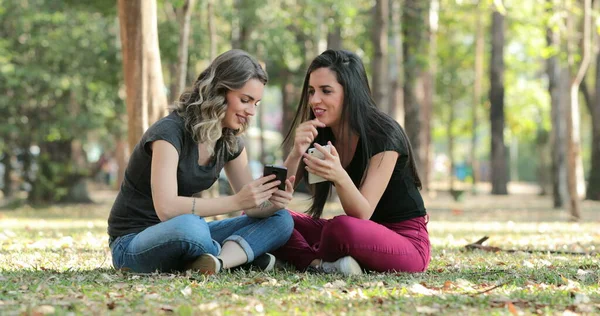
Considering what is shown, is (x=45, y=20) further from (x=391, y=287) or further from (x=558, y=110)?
(x=391, y=287)

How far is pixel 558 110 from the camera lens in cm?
1702

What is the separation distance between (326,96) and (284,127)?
19.5m

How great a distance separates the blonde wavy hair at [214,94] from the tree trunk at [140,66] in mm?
3411

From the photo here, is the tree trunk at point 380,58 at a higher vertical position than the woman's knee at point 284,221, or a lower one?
higher

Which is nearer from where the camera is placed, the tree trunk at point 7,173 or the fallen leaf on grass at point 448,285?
the fallen leaf on grass at point 448,285

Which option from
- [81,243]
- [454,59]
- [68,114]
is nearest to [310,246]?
[81,243]

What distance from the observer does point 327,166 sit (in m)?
5.31

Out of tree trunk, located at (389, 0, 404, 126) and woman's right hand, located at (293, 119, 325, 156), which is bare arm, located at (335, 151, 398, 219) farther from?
tree trunk, located at (389, 0, 404, 126)

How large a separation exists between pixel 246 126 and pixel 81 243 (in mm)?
3196

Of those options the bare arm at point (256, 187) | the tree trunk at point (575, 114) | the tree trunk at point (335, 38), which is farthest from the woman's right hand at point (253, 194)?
the tree trunk at point (335, 38)

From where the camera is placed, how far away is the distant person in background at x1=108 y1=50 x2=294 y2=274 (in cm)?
522

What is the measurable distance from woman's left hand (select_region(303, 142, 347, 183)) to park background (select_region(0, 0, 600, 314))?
67 centimetres

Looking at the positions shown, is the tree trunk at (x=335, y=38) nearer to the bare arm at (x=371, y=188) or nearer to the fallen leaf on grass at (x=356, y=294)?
the bare arm at (x=371, y=188)

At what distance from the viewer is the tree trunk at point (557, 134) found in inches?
658
